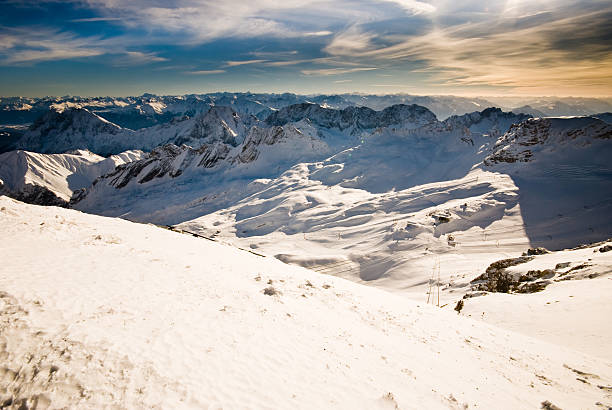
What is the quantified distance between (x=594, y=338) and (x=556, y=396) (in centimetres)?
788

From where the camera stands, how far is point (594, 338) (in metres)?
15.0

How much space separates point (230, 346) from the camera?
9672 millimetres

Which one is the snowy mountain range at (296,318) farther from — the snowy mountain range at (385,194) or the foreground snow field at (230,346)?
the snowy mountain range at (385,194)

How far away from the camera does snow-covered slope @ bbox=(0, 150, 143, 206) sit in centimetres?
14120

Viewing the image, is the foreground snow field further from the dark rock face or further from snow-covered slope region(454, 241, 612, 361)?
the dark rock face

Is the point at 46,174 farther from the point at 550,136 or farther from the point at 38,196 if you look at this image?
the point at 550,136

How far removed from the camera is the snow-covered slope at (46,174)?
463 feet

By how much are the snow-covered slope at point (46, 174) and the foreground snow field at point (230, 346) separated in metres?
164

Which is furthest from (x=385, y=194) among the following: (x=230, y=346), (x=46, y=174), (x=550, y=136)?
(x=46, y=174)

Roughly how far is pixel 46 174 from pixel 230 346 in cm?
22189

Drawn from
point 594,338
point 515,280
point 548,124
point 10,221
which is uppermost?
point 548,124

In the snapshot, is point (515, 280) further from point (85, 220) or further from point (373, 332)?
point (85, 220)

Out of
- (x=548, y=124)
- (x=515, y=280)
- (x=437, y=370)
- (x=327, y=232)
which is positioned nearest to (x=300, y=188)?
(x=327, y=232)

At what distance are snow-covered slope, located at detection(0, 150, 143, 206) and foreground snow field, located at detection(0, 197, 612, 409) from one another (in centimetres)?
16369
